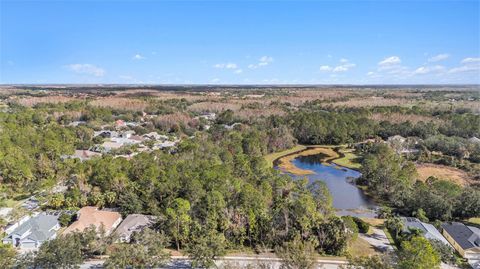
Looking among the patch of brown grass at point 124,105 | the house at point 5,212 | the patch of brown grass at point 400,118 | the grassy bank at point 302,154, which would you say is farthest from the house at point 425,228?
the patch of brown grass at point 124,105

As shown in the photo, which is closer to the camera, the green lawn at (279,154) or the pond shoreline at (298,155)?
the pond shoreline at (298,155)

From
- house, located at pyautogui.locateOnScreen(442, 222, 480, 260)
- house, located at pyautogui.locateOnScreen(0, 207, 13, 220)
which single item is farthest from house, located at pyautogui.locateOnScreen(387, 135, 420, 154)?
house, located at pyautogui.locateOnScreen(0, 207, 13, 220)

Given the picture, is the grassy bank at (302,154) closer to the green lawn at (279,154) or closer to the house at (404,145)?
the green lawn at (279,154)

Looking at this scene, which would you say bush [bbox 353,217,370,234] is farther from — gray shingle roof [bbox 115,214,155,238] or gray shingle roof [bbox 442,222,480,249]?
gray shingle roof [bbox 115,214,155,238]

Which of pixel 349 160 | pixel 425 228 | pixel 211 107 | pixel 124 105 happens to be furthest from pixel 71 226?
pixel 211 107

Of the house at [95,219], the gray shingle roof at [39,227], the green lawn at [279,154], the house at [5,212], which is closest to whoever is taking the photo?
the gray shingle roof at [39,227]

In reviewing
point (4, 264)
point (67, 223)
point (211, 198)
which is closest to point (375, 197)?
point (211, 198)

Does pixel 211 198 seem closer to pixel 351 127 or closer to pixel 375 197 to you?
pixel 375 197
